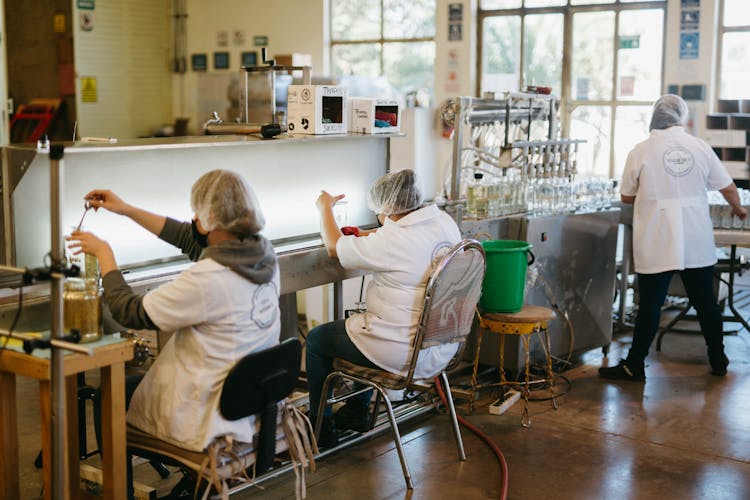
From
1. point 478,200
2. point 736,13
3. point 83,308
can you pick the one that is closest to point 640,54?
point 736,13

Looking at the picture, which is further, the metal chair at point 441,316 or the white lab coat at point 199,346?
the metal chair at point 441,316

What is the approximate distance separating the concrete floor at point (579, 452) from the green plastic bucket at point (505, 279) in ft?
1.58

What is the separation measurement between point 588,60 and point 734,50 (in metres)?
1.14

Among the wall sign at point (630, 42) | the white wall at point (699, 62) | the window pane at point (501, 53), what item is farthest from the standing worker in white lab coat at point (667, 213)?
the window pane at point (501, 53)

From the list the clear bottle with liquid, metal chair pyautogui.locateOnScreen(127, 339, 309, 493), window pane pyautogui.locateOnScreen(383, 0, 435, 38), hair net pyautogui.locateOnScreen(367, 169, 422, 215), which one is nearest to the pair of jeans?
hair net pyautogui.locateOnScreen(367, 169, 422, 215)

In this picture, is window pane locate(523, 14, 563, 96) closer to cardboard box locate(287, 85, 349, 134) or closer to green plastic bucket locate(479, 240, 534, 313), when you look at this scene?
green plastic bucket locate(479, 240, 534, 313)

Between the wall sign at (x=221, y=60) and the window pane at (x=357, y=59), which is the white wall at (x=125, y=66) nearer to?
the wall sign at (x=221, y=60)

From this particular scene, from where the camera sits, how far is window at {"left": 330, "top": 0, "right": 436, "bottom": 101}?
801 centimetres

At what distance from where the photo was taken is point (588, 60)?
738 centimetres

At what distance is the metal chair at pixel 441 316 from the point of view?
9.97ft

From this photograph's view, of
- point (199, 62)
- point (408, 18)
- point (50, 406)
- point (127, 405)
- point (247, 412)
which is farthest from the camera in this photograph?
point (199, 62)

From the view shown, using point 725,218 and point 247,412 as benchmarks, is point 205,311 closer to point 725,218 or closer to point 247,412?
point 247,412

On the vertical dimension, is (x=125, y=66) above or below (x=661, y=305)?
above

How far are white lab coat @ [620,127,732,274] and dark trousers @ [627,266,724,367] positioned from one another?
77 mm
